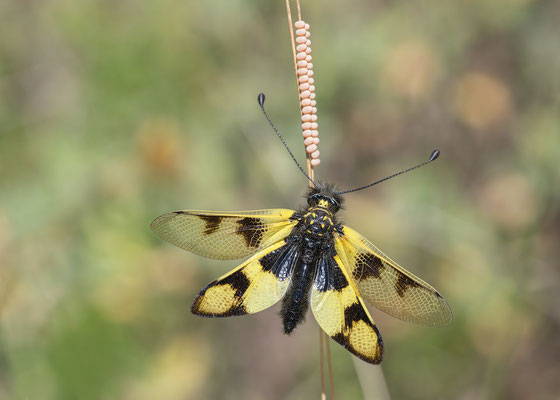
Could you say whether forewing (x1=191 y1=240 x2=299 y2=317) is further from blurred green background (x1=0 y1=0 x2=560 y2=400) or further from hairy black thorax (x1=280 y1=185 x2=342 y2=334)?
blurred green background (x1=0 y1=0 x2=560 y2=400)

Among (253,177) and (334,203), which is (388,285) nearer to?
(334,203)

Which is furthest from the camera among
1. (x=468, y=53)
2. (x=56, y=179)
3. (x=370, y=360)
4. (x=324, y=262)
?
(x=468, y=53)

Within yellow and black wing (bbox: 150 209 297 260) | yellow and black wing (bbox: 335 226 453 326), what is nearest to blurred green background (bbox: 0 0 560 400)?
yellow and black wing (bbox: 335 226 453 326)

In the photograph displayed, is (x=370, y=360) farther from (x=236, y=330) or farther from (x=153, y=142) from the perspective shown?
(x=153, y=142)

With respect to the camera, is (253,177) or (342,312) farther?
(253,177)

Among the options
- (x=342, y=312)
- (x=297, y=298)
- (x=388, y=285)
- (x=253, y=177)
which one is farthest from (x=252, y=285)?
(x=253, y=177)

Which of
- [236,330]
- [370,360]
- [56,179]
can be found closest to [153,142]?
[56,179]
